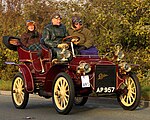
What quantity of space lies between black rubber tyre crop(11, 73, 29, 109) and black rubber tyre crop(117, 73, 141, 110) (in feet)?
7.83

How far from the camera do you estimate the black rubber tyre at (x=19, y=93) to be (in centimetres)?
1096

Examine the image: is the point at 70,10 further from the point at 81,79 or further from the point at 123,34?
the point at 81,79

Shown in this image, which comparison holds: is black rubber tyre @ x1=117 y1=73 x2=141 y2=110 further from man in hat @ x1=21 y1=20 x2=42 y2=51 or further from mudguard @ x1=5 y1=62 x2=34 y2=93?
man in hat @ x1=21 y1=20 x2=42 y2=51

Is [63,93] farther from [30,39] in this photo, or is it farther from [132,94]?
[30,39]

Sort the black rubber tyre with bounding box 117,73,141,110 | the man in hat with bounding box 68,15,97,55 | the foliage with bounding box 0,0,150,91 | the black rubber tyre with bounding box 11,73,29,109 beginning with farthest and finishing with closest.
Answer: the foliage with bounding box 0,0,150,91
the black rubber tyre with bounding box 11,73,29,109
the man in hat with bounding box 68,15,97,55
the black rubber tyre with bounding box 117,73,141,110

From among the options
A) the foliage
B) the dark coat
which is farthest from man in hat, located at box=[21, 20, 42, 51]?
the foliage

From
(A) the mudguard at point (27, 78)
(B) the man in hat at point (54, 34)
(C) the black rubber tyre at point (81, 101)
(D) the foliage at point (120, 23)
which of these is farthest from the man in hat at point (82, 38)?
(D) the foliage at point (120, 23)

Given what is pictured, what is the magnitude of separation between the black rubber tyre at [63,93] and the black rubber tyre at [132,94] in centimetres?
137

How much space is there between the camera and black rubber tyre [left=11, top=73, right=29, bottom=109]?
36.0 feet

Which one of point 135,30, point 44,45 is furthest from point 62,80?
point 135,30

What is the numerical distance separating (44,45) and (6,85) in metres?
6.92

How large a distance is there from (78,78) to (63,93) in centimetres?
45

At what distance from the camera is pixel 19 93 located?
11188mm

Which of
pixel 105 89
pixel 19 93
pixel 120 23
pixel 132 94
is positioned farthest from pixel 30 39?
pixel 120 23
